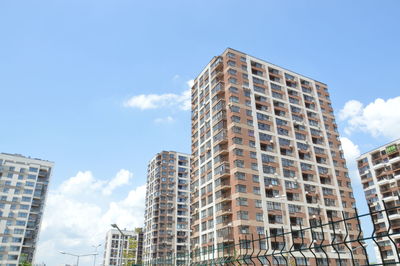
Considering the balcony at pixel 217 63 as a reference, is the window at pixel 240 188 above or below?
below

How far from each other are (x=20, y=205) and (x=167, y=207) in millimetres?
47886

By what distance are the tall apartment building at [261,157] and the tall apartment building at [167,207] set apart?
4371 cm

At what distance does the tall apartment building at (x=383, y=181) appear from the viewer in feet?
298

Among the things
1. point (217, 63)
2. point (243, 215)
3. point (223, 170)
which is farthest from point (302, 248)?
point (217, 63)

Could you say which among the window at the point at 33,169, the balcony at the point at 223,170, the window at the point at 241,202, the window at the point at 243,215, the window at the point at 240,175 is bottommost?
the window at the point at 243,215

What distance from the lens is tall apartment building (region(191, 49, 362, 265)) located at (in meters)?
61.5

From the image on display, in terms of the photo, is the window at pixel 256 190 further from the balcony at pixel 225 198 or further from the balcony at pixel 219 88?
the balcony at pixel 219 88

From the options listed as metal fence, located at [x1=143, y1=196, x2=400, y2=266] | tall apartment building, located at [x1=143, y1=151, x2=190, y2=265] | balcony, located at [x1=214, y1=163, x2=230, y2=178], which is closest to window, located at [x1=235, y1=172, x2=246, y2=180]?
balcony, located at [x1=214, y1=163, x2=230, y2=178]

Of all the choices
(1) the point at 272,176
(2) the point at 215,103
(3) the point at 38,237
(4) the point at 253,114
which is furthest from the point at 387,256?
(3) the point at 38,237

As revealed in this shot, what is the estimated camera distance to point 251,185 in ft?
204

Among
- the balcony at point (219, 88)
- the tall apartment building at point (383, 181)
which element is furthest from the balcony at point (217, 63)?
the tall apartment building at point (383, 181)

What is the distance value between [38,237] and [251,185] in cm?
8840

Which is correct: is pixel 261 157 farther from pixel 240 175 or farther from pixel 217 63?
pixel 217 63

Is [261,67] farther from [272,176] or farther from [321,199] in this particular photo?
[321,199]
